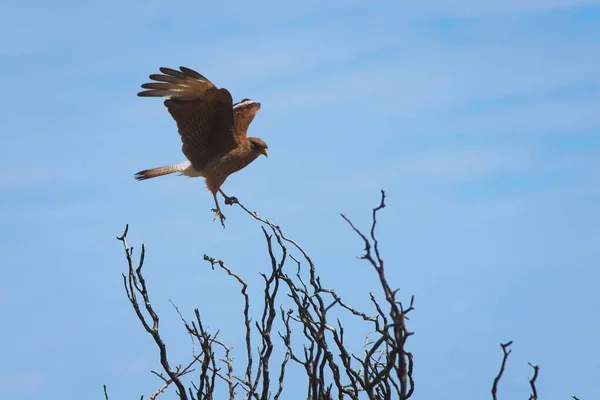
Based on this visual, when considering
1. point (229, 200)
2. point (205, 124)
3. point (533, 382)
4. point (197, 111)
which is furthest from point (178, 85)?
point (533, 382)

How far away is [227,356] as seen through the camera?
12.2ft

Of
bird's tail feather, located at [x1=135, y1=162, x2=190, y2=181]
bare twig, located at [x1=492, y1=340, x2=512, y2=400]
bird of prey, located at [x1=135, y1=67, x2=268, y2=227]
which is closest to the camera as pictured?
bare twig, located at [x1=492, y1=340, x2=512, y2=400]

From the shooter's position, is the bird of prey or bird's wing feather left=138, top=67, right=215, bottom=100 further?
the bird of prey

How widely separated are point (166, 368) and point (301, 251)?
2.16ft

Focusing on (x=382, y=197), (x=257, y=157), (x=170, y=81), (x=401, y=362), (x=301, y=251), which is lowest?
(x=401, y=362)

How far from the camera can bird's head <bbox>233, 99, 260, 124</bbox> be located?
723cm

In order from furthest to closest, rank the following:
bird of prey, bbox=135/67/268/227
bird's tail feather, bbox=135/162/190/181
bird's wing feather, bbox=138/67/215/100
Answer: bird's tail feather, bbox=135/162/190/181, bird of prey, bbox=135/67/268/227, bird's wing feather, bbox=138/67/215/100

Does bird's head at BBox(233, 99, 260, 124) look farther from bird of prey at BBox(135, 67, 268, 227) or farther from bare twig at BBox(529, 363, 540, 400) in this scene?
bare twig at BBox(529, 363, 540, 400)

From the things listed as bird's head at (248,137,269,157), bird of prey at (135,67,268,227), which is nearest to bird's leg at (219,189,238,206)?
bird of prey at (135,67,268,227)

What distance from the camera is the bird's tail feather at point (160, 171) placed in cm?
690

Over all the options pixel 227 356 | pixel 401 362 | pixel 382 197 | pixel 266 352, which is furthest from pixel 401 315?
pixel 227 356

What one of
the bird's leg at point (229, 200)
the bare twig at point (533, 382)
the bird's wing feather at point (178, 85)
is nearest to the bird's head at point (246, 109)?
the bird's leg at point (229, 200)

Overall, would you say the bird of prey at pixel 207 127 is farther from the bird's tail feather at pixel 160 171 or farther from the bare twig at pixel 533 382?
the bare twig at pixel 533 382

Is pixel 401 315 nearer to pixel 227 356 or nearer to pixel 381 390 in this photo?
pixel 381 390
